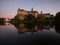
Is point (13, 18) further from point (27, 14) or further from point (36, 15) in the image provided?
point (36, 15)

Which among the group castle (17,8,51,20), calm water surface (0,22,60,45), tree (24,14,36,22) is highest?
castle (17,8,51,20)

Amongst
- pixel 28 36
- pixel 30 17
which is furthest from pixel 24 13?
pixel 28 36

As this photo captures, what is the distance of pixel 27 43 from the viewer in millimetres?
2717

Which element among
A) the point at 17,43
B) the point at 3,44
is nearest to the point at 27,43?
the point at 17,43

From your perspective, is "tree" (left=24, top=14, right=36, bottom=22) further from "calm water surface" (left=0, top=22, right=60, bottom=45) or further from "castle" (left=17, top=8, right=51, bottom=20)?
"calm water surface" (left=0, top=22, right=60, bottom=45)

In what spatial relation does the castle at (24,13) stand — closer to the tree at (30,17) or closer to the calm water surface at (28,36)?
the tree at (30,17)

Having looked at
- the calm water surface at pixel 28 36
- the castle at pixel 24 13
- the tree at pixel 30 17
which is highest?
the castle at pixel 24 13

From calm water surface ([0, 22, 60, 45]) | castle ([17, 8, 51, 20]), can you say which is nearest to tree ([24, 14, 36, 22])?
castle ([17, 8, 51, 20])

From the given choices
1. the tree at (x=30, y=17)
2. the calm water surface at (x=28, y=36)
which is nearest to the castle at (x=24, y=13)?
the tree at (x=30, y=17)

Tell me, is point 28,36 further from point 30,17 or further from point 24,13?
point 24,13

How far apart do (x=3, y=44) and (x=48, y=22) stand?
4.73 ft

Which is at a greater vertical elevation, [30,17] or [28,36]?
[30,17]

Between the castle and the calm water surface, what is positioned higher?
the castle

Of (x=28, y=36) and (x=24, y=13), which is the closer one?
(x=28, y=36)
